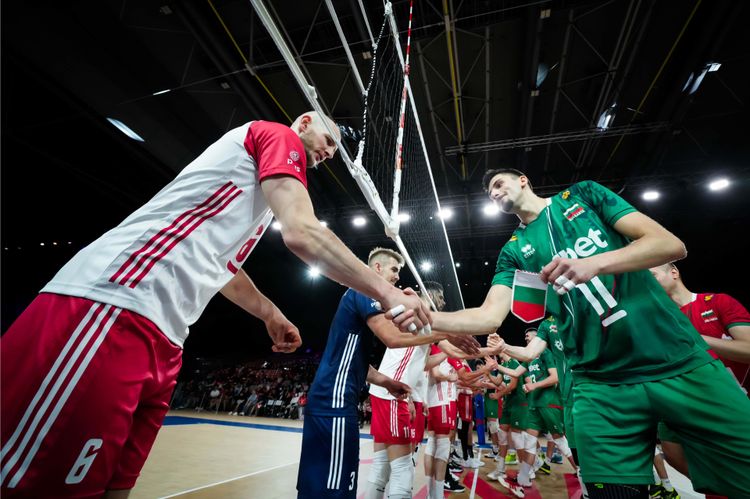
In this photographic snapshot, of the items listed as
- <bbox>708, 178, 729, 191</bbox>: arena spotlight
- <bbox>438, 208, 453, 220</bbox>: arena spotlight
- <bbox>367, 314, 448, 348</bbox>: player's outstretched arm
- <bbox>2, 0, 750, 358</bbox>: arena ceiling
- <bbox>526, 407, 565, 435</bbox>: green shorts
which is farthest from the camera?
<bbox>438, 208, 453, 220</bbox>: arena spotlight

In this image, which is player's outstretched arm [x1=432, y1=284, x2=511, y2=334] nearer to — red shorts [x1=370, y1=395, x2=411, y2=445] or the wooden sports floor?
red shorts [x1=370, y1=395, x2=411, y2=445]

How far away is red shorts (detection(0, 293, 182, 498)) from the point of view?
0.68 meters

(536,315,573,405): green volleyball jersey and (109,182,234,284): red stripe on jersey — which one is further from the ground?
(536,315,573,405): green volleyball jersey

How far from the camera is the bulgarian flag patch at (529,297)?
1.72m

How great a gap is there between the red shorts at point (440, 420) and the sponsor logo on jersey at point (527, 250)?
10.3 ft

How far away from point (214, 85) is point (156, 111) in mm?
1632

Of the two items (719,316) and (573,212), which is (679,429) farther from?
(719,316)

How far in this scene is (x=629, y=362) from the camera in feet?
4.42

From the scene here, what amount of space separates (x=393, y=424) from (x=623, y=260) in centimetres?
252

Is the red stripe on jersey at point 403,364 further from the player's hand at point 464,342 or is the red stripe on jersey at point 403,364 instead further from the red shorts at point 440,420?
the player's hand at point 464,342

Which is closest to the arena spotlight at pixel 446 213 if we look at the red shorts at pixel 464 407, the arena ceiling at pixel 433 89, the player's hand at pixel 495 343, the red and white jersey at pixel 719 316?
the arena ceiling at pixel 433 89

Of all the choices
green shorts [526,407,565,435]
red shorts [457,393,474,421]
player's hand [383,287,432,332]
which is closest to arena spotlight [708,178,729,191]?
green shorts [526,407,565,435]

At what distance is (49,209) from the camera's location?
33.7ft

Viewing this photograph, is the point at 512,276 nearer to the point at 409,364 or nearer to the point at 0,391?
the point at 0,391
